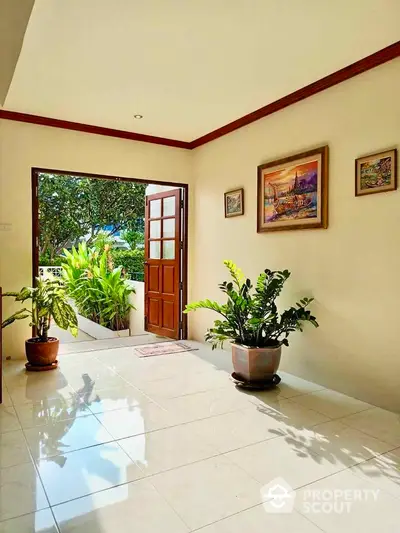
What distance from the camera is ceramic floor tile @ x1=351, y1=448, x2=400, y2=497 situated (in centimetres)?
198

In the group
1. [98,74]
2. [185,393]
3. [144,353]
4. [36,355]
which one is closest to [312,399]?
[185,393]

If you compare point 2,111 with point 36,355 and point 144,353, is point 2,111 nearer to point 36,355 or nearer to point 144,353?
point 36,355

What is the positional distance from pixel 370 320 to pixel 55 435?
242 centimetres

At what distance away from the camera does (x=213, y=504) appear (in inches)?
72.4

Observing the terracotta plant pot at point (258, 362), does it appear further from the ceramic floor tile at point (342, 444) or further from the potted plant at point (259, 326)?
the ceramic floor tile at point (342, 444)

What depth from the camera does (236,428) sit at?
2.64 metres

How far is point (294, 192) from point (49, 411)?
281 cm

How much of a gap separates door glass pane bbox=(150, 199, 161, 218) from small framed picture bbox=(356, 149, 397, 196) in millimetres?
3170

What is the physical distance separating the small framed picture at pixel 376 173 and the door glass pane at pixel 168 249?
2840 millimetres

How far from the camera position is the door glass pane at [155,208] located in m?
5.75

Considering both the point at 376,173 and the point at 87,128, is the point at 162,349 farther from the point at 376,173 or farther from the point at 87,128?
the point at 376,173

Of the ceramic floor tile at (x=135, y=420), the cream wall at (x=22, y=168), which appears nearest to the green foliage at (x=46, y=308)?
the cream wall at (x=22, y=168)

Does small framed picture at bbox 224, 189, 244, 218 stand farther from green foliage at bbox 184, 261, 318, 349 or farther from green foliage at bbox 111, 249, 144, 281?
green foliage at bbox 111, 249, 144, 281

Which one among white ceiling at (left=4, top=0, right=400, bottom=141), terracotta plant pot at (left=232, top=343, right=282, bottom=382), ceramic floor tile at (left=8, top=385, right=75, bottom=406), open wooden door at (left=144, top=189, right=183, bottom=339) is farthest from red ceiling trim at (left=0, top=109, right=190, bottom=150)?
terracotta plant pot at (left=232, top=343, right=282, bottom=382)
